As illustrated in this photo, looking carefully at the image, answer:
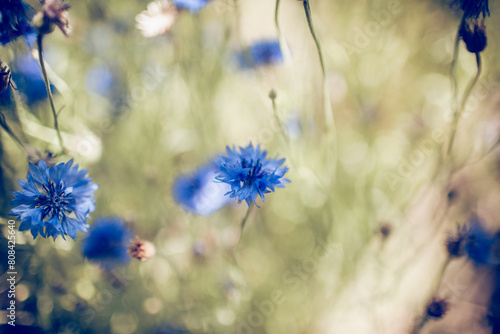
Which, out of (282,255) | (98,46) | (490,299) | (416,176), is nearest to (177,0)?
(98,46)

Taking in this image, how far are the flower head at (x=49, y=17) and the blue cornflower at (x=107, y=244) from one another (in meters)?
0.46

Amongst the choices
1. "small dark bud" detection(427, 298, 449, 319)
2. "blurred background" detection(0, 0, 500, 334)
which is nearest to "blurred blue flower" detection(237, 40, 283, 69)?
"blurred background" detection(0, 0, 500, 334)

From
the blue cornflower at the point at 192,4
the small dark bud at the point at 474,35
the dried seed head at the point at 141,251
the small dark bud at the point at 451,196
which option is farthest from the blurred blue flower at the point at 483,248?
the blue cornflower at the point at 192,4

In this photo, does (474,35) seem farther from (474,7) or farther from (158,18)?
(158,18)

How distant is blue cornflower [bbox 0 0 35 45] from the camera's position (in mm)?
468

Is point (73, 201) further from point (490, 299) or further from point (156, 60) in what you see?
point (490, 299)

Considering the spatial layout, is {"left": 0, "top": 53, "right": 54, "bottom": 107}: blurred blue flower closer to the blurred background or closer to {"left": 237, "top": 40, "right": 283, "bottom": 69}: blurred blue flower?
the blurred background

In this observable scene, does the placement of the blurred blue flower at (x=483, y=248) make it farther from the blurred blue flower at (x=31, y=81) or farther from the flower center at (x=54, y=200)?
the blurred blue flower at (x=31, y=81)

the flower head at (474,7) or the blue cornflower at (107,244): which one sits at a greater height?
the flower head at (474,7)

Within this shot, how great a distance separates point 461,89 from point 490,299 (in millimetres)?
713

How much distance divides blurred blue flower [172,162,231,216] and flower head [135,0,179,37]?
15.0 inches

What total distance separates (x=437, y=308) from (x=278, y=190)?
20.7 inches

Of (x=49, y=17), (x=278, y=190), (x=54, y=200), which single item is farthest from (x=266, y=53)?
(x=54, y=200)

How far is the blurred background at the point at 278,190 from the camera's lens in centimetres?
71
